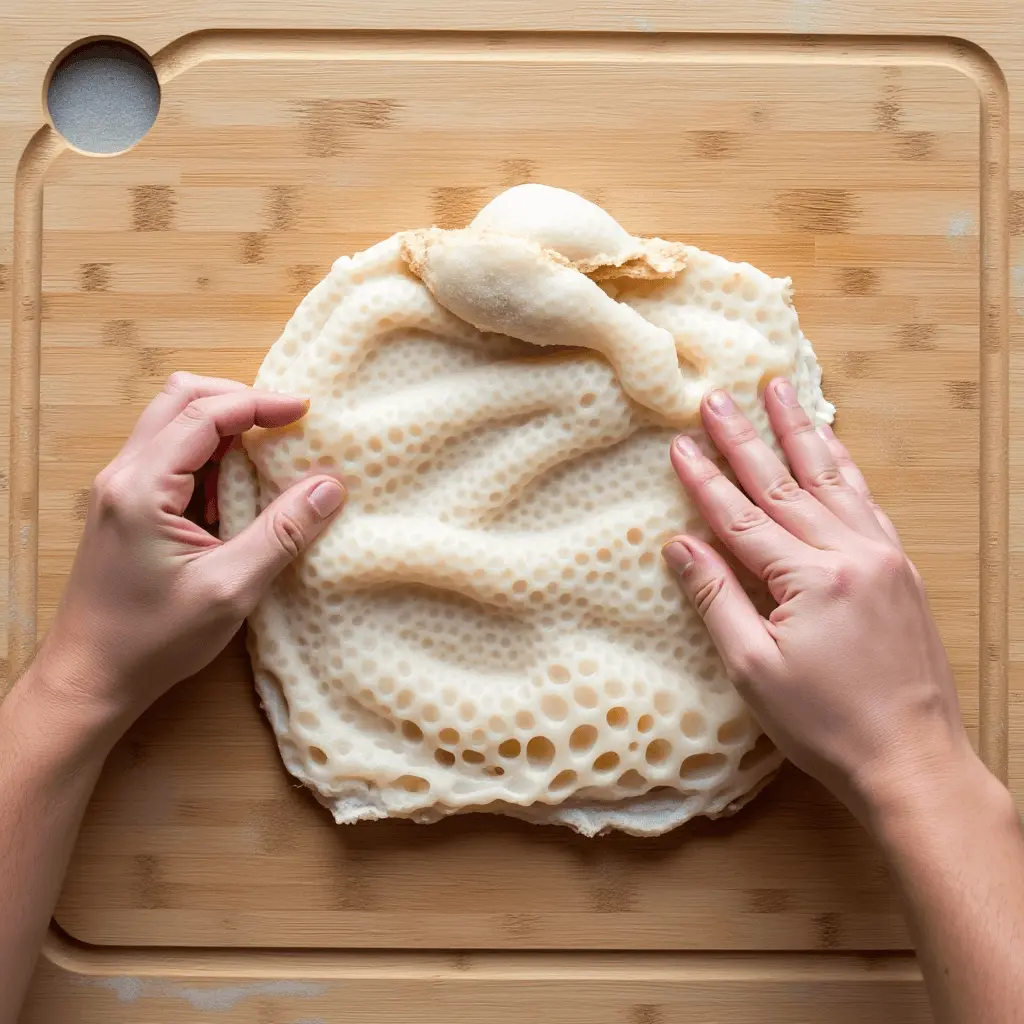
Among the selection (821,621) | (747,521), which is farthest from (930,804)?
(747,521)

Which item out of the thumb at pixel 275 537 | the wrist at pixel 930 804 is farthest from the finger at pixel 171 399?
the wrist at pixel 930 804

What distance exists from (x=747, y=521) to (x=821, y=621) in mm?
113

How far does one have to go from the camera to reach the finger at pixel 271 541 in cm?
99

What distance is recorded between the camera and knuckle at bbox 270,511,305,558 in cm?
100

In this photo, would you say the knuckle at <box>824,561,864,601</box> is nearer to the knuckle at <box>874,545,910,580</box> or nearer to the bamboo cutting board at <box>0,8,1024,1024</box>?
the knuckle at <box>874,545,910,580</box>

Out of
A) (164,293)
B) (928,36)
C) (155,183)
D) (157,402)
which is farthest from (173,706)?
(928,36)

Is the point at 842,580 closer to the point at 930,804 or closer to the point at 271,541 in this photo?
the point at 930,804

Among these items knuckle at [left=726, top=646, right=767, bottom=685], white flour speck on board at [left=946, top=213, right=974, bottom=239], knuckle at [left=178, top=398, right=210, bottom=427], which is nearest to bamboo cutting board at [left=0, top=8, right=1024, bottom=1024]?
white flour speck on board at [left=946, top=213, right=974, bottom=239]

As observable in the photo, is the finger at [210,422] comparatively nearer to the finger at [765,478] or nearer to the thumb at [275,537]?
the thumb at [275,537]

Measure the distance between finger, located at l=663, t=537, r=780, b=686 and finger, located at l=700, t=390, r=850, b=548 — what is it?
7 cm

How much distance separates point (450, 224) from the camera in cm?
110

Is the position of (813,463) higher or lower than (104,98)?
lower

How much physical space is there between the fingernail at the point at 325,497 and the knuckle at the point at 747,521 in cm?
37

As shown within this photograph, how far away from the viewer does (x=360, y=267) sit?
3.41 ft
